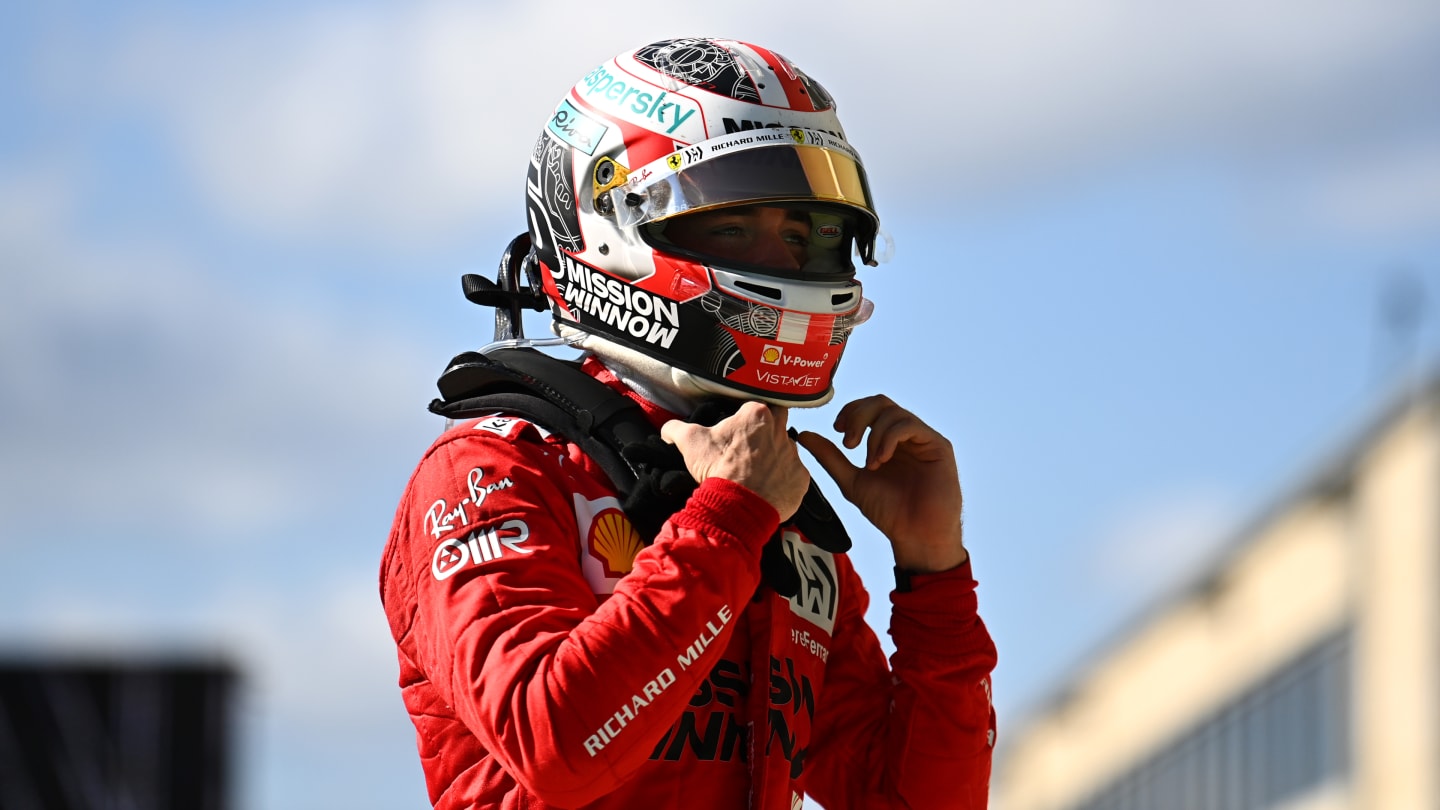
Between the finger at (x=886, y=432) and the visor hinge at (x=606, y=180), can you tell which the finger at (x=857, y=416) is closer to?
the finger at (x=886, y=432)

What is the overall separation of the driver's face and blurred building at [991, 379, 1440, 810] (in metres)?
22.4

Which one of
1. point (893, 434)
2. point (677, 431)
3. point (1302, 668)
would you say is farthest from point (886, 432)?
point (1302, 668)

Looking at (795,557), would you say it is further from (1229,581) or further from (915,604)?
(1229,581)

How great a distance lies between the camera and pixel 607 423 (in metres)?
4.74

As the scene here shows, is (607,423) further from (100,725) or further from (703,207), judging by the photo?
(100,725)

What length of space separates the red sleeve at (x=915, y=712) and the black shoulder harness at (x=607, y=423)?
26 centimetres

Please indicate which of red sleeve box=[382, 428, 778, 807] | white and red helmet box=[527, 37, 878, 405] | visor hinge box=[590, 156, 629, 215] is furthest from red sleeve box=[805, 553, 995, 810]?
visor hinge box=[590, 156, 629, 215]

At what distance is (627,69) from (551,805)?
5.69 ft

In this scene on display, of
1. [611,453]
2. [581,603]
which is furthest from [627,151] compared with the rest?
[581,603]

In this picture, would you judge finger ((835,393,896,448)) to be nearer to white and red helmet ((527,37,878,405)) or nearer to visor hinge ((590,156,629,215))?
white and red helmet ((527,37,878,405))

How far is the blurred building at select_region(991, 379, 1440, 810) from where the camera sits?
27500mm

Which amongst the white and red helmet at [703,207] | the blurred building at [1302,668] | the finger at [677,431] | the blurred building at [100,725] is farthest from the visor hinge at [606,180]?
the blurred building at [100,725]

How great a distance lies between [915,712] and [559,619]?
1.05 metres

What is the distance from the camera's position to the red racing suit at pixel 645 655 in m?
4.22
